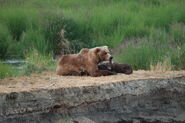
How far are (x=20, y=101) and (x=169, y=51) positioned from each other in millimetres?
6613

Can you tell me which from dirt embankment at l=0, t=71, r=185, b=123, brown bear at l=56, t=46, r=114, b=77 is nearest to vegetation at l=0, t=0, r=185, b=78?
dirt embankment at l=0, t=71, r=185, b=123

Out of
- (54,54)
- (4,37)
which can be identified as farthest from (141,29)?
(4,37)

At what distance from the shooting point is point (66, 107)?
38.8 feet

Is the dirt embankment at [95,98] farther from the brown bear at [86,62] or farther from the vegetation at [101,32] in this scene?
the vegetation at [101,32]

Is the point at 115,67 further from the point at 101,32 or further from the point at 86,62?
the point at 101,32

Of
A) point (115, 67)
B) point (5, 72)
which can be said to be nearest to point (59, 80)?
point (115, 67)

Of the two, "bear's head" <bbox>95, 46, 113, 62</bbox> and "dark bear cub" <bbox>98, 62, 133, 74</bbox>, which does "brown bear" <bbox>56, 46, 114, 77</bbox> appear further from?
"dark bear cub" <bbox>98, 62, 133, 74</bbox>

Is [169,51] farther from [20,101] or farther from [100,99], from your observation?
[20,101]

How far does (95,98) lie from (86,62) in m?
1.51

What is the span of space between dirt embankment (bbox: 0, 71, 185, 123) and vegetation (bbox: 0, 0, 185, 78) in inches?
87.7

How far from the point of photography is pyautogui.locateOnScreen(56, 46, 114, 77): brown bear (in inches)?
529

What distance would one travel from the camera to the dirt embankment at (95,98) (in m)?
11.4

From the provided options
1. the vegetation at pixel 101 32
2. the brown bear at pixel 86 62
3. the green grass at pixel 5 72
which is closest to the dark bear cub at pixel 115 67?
the brown bear at pixel 86 62

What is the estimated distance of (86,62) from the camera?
13539 millimetres
